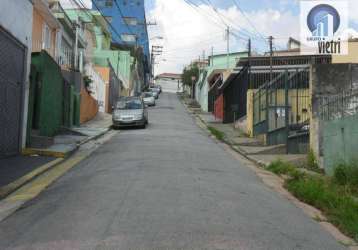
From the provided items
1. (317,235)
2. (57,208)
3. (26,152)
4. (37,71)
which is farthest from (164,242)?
(37,71)

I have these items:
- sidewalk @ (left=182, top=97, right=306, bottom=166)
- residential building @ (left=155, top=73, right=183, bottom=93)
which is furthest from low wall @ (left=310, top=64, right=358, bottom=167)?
residential building @ (left=155, top=73, right=183, bottom=93)

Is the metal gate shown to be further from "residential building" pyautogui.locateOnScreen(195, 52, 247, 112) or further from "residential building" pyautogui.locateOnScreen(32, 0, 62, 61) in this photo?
"residential building" pyautogui.locateOnScreen(195, 52, 247, 112)

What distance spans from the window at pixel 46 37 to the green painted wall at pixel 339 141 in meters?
17.2

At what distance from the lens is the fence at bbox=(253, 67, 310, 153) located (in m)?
17.2

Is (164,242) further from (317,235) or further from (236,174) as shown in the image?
(236,174)

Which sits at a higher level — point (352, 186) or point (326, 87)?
point (326, 87)

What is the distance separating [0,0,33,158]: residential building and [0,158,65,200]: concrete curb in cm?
134

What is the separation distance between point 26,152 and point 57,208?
7697 mm

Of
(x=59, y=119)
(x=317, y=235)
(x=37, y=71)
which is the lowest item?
(x=317, y=235)

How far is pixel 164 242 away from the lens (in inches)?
224

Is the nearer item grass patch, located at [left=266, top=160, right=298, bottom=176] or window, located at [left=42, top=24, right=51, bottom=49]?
grass patch, located at [left=266, top=160, right=298, bottom=176]

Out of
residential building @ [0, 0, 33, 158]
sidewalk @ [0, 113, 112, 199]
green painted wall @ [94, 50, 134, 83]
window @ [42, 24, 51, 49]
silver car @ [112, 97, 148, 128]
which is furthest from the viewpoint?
green painted wall @ [94, 50, 134, 83]

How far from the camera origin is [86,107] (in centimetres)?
3120

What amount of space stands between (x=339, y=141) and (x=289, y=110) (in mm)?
6448
